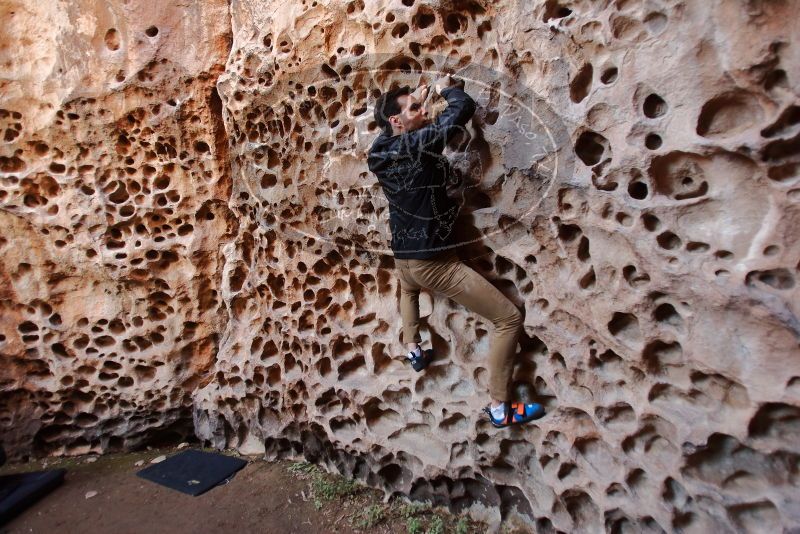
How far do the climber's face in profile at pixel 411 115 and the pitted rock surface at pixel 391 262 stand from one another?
21cm

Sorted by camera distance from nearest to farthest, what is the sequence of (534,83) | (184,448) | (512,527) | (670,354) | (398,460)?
(670,354) → (534,83) → (512,527) → (398,460) → (184,448)

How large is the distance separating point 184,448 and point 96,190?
180 cm

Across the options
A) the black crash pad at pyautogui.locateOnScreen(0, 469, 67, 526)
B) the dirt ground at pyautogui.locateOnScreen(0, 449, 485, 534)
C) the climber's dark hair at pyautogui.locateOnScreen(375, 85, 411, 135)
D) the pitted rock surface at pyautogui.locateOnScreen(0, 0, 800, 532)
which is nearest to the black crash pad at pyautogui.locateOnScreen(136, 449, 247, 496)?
the dirt ground at pyautogui.locateOnScreen(0, 449, 485, 534)

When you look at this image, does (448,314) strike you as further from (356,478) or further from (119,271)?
(119,271)

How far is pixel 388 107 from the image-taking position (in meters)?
2.44

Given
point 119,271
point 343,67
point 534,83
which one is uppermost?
point 343,67

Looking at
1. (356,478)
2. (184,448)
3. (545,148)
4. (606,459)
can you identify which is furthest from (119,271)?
(606,459)

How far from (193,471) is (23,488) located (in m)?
0.95

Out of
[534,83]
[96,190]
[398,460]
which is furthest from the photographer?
[96,190]

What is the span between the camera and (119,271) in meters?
3.48

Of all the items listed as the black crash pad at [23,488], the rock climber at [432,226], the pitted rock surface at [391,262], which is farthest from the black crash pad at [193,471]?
the rock climber at [432,226]

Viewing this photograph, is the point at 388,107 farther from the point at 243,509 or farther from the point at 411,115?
the point at 243,509

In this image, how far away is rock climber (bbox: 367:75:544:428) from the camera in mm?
2295

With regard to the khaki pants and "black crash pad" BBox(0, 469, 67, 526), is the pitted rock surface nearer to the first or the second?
the khaki pants
